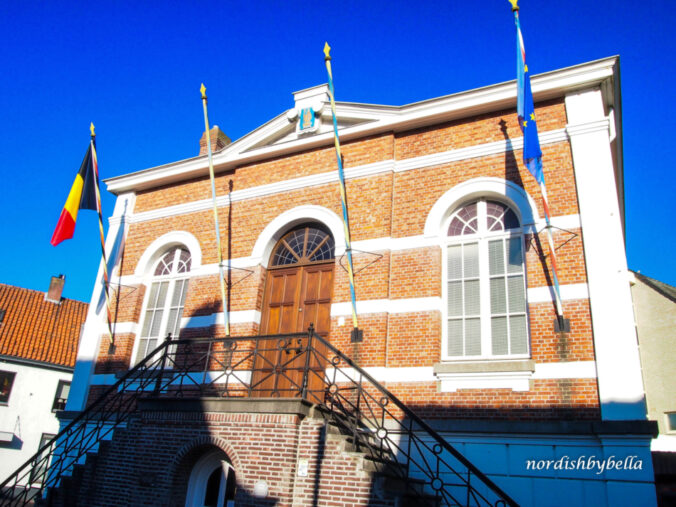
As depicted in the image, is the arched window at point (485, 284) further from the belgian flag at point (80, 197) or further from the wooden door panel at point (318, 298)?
the belgian flag at point (80, 197)

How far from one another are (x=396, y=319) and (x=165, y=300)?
5.80 m

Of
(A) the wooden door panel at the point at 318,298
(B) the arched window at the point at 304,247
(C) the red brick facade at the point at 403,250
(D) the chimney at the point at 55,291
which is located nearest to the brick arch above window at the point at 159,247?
(C) the red brick facade at the point at 403,250

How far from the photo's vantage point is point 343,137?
37.5 feet

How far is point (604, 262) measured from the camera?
27.4ft

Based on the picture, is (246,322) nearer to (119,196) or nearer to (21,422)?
(119,196)

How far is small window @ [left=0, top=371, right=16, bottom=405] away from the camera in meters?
23.5

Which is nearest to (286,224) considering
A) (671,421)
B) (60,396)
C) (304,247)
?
(304,247)

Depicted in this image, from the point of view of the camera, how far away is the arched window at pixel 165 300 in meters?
12.4

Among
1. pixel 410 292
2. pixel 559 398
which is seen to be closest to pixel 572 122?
pixel 410 292

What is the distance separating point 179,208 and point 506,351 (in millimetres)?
8161

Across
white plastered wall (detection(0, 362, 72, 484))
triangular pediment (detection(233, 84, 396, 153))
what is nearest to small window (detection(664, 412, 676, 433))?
triangular pediment (detection(233, 84, 396, 153))

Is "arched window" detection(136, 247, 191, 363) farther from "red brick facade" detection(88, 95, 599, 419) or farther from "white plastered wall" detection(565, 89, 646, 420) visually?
"white plastered wall" detection(565, 89, 646, 420)

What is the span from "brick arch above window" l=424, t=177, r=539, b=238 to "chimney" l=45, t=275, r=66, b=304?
24308mm

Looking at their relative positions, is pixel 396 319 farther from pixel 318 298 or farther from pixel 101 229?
pixel 101 229
